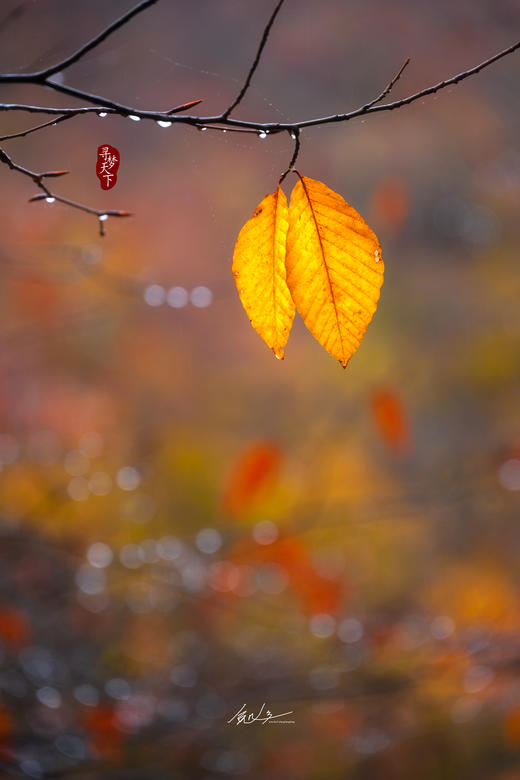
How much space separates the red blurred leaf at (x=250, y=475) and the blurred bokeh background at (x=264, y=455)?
0.02 metres

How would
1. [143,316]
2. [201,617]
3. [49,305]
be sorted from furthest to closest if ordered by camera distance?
[143,316] → [49,305] → [201,617]

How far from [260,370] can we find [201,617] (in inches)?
82.5

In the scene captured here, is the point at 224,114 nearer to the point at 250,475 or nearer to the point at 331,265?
the point at 331,265

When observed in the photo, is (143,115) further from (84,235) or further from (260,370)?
(260,370)

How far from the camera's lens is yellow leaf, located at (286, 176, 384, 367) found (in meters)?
0.68

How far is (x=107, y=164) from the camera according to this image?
0.80 m

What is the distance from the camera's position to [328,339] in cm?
70

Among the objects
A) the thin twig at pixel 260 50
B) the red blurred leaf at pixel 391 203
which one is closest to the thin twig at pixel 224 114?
the thin twig at pixel 260 50

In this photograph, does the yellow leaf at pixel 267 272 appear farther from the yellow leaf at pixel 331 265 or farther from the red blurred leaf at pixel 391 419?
the red blurred leaf at pixel 391 419

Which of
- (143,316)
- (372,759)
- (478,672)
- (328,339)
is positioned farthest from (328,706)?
(328,339)

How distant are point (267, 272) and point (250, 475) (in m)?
4.28

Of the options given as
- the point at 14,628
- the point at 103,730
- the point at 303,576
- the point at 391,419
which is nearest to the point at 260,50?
the point at 103,730

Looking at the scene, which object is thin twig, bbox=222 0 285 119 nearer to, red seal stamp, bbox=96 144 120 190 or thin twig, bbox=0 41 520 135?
thin twig, bbox=0 41 520 135

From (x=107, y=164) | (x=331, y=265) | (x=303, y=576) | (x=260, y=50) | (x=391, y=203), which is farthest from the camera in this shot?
(x=391, y=203)
